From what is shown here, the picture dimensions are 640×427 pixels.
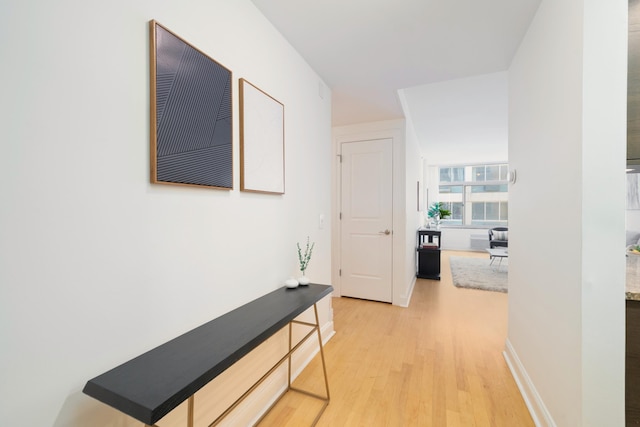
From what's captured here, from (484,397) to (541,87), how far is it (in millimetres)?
1975

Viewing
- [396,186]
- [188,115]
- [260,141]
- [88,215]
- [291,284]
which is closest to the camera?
[88,215]

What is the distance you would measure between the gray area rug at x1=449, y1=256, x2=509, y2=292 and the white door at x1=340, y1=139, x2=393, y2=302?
5.38 ft

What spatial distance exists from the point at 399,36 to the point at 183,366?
2195 mm

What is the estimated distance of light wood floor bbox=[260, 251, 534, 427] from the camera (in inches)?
63.6

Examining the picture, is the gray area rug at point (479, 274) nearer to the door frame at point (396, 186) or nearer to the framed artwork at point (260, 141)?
the door frame at point (396, 186)

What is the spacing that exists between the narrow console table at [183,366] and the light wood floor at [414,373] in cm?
79

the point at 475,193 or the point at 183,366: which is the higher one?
the point at 475,193

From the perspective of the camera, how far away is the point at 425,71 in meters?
2.29

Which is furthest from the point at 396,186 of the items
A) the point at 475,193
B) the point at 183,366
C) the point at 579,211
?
the point at 475,193

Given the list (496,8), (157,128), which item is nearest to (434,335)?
(496,8)

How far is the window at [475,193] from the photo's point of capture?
770 cm

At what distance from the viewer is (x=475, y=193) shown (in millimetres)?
7906

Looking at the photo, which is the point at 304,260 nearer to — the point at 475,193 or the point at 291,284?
the point at 291,284

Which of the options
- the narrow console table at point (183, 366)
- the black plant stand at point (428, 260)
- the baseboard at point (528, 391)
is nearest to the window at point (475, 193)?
the black plant stand at point (428, 260)
